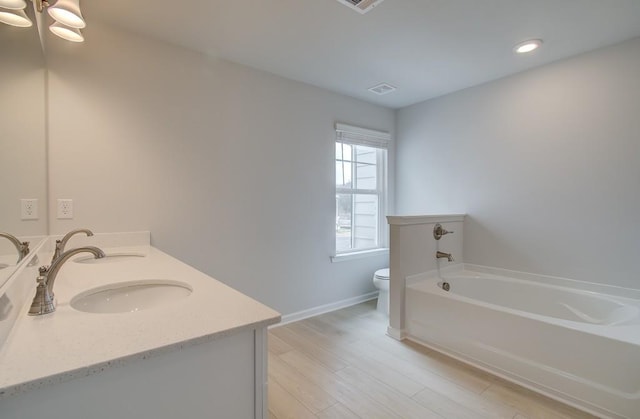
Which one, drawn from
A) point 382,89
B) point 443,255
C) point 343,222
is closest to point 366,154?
point 382,89

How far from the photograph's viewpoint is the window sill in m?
3.21

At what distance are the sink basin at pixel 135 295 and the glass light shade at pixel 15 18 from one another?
1.00 metres

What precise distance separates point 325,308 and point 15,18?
2896 mm

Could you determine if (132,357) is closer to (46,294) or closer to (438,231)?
(46,294)

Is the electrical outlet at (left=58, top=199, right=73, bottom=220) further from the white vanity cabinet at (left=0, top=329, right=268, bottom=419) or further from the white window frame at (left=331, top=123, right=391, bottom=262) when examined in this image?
the white window frame at (left=331, top=123, right=391, bottom=262)

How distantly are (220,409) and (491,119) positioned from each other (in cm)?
316

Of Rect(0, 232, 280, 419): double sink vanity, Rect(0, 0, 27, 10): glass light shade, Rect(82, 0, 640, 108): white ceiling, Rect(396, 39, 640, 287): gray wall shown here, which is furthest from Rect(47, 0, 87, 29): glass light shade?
Rect(396, 39, 640, 287): gray wall

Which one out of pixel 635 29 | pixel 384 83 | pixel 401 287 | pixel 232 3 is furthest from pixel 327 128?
pixel 635 29

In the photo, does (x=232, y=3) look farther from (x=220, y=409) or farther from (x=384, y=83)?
(x=220, y=409)

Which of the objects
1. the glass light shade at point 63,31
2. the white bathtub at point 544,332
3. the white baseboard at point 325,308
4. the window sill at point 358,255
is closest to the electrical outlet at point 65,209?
the glass light shade at point 63,31

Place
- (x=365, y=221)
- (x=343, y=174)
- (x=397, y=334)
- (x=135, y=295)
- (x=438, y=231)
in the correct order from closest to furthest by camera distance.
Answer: (x=135, y=295) < (x=397, y=334) < (x=438, y=231) < (x=343, y=174) < (x=365, y=221)

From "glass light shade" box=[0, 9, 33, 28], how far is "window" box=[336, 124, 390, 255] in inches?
93.7

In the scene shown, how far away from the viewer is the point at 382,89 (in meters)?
3.09

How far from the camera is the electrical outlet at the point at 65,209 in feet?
5.97
